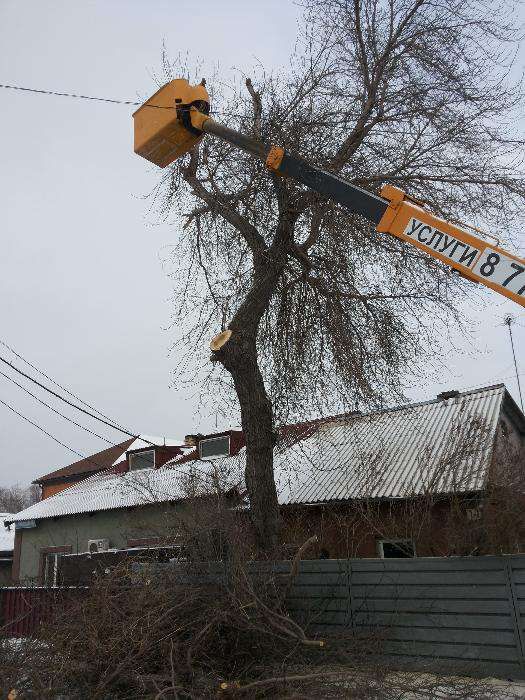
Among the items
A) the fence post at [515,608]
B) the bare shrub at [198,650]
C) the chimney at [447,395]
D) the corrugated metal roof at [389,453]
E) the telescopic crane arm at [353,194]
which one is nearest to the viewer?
the bare shrub at [198,650]

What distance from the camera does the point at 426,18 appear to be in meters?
10.6

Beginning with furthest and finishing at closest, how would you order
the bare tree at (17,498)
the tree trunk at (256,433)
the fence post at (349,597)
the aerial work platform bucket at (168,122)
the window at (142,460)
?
the bare tree at (17,498) < the window at (142,460) < the tree trunk at (256,433) < the aerial work platform bucket at (168,122) < the fence post at (349,597)

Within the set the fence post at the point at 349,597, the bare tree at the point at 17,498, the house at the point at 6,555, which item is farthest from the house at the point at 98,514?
the bare tree at the point at 17,498

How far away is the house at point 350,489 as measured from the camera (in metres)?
9.13

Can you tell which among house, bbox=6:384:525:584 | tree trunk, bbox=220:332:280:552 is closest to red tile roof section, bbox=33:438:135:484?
house, bbox=6:384:525:584

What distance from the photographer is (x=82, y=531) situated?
18.9 meters

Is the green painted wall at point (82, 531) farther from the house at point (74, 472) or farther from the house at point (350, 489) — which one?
the house at point (74, 472)

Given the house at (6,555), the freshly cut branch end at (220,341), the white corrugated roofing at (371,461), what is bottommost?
the house at (6,555)

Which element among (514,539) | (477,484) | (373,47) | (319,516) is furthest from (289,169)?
(319,516)

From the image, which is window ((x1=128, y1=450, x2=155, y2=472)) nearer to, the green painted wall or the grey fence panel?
the green painted wall

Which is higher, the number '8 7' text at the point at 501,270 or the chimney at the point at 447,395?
the chimney at the point at 447,395

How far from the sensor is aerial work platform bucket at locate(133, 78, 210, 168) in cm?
790

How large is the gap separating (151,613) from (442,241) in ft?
15.4

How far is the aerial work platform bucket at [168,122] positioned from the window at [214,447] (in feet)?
40.9
